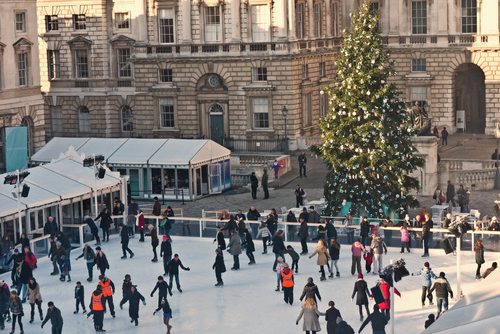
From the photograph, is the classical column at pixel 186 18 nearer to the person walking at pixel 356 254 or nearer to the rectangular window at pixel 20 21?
the rectangular window at pixel 20 21

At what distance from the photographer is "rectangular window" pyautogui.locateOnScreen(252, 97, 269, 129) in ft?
273

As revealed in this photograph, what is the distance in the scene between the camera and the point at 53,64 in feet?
294

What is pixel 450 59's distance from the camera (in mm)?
88250

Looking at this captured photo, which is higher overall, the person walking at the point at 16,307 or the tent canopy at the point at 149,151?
the tent canopy at the point at 149,151

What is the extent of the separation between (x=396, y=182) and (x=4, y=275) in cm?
1691

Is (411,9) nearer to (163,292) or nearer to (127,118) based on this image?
(127,118)

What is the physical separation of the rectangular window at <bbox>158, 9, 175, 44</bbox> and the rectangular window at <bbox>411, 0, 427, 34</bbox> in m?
15.2

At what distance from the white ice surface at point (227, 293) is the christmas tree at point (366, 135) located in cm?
524

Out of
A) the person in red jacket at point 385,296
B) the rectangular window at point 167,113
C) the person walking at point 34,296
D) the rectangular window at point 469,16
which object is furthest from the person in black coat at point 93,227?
the rectangular window at point 469,16

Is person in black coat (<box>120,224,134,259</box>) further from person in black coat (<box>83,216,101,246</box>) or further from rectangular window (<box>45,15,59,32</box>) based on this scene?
rectangular window (<box>45,15,59,32</box>)

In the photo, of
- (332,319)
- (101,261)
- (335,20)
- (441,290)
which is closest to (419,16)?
(335,20)

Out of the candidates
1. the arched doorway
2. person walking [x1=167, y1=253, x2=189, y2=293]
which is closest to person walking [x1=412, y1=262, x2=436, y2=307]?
person walking [x1=167, y1=253, x2=189, y2=293]

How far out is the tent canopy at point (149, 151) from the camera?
72188mm

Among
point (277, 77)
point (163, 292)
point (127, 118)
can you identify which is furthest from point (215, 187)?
point (163, 292)
